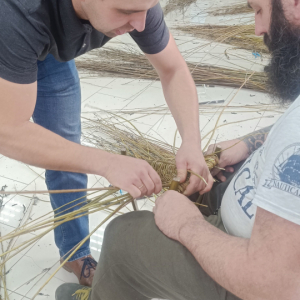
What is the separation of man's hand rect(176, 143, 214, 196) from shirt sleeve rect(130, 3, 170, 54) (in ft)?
1.27

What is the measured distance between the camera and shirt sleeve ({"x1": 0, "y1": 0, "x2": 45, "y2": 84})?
30.9 inches

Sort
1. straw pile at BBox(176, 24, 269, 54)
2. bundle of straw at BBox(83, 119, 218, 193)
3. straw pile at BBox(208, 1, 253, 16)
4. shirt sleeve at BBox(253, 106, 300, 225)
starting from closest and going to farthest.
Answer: shirt sleeve at BBox(253, 106, 300, 225) → bundle of straw at BBox(83, 119, 218, 193) → straw pile at BBox(176, 24, 269, 54) → straw pile at BBox(208, 1, 253, 16)

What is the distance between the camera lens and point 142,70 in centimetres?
292

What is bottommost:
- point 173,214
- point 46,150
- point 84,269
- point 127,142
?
point 84,269

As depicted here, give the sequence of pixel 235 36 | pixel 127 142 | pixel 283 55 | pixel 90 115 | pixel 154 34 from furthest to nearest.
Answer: pixel 235 36
pixel 90 115
pixel 127 142
pixel 154 34
pixel 283 55

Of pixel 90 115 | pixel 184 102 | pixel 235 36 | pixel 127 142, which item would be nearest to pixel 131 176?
pixel 184 102

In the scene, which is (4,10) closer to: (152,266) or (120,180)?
Answer: (120,180)

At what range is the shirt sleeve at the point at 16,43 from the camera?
30.9 inches

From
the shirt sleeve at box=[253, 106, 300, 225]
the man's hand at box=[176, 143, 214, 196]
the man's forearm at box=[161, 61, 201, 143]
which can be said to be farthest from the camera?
the man's forearm at box=[161, 61, 201, 143]

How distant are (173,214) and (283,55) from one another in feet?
2.04

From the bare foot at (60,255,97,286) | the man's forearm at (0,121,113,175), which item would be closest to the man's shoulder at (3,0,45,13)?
the man's forearm at (0,121,113,175)

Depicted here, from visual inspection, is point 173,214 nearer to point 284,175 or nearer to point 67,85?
point 284,175

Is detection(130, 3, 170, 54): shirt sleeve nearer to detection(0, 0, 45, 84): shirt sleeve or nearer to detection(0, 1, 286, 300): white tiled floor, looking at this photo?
detection(0, 0, 45, 84): shirt sleeve

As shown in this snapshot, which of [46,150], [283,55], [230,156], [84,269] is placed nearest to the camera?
[46,150]
